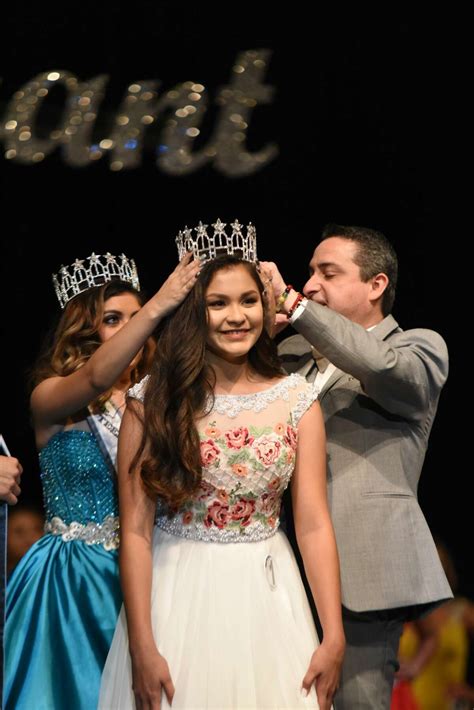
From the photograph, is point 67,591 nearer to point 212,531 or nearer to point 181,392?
point 212,531

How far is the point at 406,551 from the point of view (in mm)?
2945

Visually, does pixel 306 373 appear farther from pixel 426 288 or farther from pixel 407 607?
pixel 426 288

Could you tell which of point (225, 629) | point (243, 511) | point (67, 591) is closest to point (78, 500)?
point (67, 591)

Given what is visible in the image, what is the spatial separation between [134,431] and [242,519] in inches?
13.4

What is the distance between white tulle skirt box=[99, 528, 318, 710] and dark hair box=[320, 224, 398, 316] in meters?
1.04

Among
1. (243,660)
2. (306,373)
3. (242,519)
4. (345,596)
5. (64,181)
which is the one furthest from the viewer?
(64,181)

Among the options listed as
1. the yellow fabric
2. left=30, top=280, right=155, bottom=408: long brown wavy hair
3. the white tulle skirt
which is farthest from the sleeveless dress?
the yellow fabric

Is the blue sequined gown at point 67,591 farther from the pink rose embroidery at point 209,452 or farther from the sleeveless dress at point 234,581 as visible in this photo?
the pink rose embroidery at point 209,452

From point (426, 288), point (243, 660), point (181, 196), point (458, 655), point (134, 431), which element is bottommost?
point (458, 655)

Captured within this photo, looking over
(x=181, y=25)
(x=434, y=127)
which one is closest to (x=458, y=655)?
(x=434, y=127)

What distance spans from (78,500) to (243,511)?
60 centimetres

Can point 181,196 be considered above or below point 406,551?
above

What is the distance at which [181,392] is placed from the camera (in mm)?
2676

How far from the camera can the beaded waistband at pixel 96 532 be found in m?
2.98
